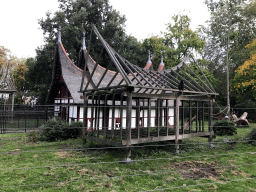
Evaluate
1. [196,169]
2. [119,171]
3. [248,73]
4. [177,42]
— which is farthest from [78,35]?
[196,169]

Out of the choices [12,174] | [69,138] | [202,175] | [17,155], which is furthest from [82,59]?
[202,175]

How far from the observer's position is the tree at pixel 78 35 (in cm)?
2894

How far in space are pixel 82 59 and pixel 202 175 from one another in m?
16.1

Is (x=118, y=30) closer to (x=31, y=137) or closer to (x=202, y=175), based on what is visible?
(x=31, y=137)

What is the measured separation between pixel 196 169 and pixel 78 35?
90.8ft

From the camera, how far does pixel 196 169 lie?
6984 millimetres

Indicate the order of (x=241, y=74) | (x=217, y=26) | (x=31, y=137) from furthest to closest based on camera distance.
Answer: (x=217, y=26)
(x=241, y=74)
(x=31, y=137)

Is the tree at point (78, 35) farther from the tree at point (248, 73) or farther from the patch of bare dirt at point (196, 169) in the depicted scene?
the patch of bare dirt at point (196, 169)

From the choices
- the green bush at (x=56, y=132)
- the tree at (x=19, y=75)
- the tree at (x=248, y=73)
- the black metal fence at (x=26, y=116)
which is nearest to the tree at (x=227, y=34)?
the tree at (x=248, y=73)

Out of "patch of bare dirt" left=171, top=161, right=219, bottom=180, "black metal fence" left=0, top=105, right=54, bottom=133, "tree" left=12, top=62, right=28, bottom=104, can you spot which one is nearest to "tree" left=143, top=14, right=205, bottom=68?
"black metal fence" left=0, top=105, right=54, bottom=133

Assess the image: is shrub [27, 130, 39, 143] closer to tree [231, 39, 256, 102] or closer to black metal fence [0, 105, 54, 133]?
black metal fence [0, 105, 54, 133]

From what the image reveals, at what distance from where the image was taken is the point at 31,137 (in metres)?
13.1

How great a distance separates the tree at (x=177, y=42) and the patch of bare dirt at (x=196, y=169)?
2051 centimetres

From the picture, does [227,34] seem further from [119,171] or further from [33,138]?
[33,138]
